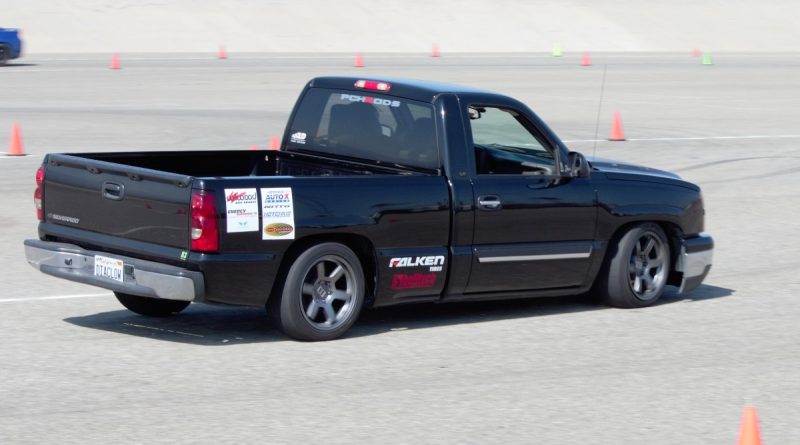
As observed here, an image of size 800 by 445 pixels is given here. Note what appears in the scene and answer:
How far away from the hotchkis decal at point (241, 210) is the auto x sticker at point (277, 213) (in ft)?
0.19

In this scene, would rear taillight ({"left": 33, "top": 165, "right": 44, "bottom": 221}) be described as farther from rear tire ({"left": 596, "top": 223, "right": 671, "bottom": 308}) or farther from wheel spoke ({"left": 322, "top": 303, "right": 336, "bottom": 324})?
rear tire ({"left": 596, "top": 223, "right": 671, "bottom": 308})

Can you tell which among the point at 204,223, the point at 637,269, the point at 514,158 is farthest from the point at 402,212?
the point at 637,269

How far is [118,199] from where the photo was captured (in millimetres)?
8250

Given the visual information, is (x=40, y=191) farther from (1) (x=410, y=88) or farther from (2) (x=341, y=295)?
(1) (x=410, y=88)

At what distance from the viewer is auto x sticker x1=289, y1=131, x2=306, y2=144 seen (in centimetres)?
980

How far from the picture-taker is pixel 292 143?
9.88 metres

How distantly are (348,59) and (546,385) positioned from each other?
37.2 m

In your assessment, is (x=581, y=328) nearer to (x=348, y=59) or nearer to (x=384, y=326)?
(x=384, y=326)

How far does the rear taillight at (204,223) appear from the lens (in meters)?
7.79

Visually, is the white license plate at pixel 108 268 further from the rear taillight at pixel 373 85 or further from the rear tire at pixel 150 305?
the rear taillight at pixel 373 85

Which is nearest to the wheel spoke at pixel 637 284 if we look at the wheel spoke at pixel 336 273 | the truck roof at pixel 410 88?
the truck roof at pixel 410 88

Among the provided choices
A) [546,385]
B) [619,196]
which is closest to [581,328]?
[619,196]

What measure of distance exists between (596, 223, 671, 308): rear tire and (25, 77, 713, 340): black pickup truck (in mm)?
14

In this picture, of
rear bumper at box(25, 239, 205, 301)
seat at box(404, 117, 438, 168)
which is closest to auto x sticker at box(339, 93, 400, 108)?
seat at box(404, 117, 438, 168)
